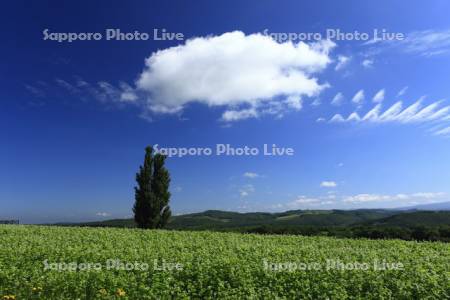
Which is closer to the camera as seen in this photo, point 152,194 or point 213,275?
point 213,275

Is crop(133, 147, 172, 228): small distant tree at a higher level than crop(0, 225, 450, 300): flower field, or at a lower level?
higher

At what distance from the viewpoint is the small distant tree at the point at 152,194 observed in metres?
37.8

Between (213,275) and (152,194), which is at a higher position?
(152,194)

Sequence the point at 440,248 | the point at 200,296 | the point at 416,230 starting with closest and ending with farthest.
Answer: the point at 200,296 → the point at 440,248 → the point at 416,230

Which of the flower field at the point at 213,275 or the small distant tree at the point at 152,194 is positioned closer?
the flower field at the point at 213,275

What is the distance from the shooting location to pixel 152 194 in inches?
1500

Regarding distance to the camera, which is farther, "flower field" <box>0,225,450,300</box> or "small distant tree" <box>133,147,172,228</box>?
"small distant tree" <box>133,147,172,228</box>

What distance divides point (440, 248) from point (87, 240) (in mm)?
17209

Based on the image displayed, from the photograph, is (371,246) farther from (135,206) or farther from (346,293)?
(135,206)

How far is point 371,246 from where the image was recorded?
2000 centimetres

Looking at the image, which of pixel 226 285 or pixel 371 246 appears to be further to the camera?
pixel 371 246

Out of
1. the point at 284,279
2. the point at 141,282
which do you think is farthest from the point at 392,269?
the point at 141,282

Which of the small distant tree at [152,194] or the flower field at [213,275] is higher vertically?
the small distant tree at [152,194]

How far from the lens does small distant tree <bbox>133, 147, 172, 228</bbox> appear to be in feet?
124
